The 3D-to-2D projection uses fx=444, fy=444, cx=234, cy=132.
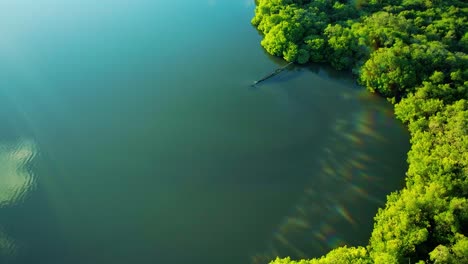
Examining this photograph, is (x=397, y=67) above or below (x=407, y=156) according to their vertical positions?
above

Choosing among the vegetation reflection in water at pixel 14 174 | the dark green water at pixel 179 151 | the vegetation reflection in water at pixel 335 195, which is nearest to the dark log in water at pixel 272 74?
the dark green water at pixel 179 151

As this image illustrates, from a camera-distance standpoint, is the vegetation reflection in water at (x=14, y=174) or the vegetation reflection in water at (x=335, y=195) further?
the vegetation reflection in water at (x=14, y=174)

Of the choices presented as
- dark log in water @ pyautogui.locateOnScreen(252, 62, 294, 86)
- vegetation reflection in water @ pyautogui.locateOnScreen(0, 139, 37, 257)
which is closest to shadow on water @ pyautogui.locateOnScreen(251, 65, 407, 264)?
dark log in water @ pyautogui.locateOnScreen(252, 62, 294, 86)

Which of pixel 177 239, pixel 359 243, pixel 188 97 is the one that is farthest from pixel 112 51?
pixel 359 243

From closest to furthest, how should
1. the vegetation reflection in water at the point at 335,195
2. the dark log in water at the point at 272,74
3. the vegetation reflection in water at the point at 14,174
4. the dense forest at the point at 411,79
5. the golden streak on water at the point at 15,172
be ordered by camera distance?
the dense forest at the point at 411,79, the vegetation reflection in water at the point at 335,195, the vegetation reflection in water at the point at 14,174, the golden streak on water at the point at 15,172, the dark log in water at the point at 272,74

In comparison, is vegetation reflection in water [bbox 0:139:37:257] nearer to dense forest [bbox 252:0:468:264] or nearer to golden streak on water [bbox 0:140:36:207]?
golden streak on water [bbox 0:140:36:207]

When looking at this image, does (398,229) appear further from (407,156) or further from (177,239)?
(177,239)

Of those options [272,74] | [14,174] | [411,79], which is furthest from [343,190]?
[14,174]

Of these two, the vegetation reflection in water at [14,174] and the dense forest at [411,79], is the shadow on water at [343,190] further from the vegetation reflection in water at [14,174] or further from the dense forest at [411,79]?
the vegetation reflection in water at [14,174]
